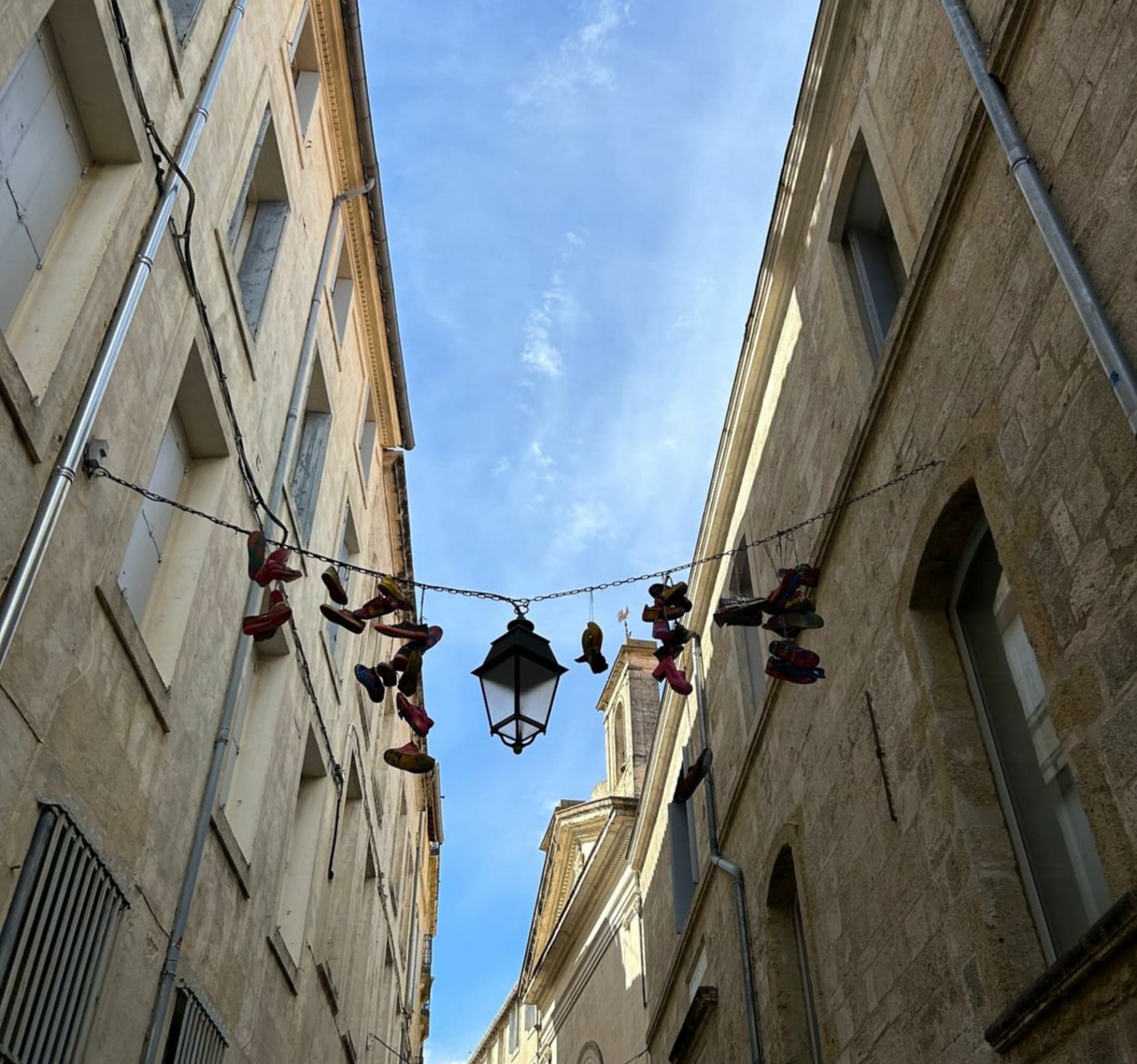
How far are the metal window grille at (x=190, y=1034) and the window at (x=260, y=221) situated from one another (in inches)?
198

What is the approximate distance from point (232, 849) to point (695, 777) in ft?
14.8

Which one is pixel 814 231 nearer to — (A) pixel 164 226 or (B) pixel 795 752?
(B) pixel 795 752

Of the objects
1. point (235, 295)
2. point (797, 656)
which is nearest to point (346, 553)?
point (235, 295)

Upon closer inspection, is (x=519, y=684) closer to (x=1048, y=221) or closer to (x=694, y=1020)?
(x=1048, y=221)

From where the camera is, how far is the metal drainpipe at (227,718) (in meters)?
6.69

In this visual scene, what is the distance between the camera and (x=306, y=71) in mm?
11727

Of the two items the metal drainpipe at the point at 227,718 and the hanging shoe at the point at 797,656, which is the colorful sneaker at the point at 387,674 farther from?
the hanging shoe at the point at 797,656

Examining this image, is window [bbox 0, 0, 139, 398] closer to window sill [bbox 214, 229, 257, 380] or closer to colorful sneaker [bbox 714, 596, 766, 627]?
window sill [bbox 214, 229, 257, 380]

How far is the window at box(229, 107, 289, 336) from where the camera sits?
9.30 metres

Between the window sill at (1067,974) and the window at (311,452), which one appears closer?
the window sill at (1067,974)

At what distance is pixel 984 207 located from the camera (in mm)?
5383

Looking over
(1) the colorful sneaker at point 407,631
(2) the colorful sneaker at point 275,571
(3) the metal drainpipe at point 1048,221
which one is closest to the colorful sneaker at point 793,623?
(1) the colorful sneaker at point 407,631

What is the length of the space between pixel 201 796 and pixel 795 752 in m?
4.28

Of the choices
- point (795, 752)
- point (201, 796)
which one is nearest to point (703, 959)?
point (795, 752)
